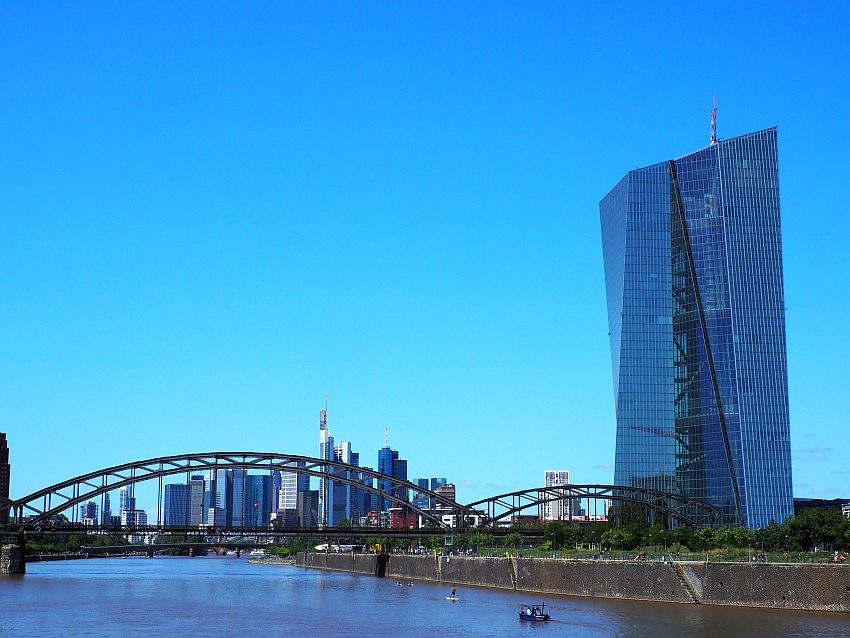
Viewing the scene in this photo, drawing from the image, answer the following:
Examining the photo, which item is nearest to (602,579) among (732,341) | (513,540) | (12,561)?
(513,540)

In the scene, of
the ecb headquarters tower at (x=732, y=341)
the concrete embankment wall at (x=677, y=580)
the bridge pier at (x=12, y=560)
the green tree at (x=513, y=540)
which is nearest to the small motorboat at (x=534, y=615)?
the concrete embankment wall at (x=677, y=580)

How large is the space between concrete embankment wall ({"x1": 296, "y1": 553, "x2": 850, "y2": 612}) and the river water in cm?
146

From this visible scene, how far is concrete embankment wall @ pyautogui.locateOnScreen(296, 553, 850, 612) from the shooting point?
81000 millimetres

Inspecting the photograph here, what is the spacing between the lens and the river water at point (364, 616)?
7606 centimetres

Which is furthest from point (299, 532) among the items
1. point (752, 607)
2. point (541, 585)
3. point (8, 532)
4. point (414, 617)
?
point (752, 607)

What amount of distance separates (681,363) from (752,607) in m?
116

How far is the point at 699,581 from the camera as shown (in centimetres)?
9125

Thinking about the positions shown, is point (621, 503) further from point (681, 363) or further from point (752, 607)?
point (752, 607)

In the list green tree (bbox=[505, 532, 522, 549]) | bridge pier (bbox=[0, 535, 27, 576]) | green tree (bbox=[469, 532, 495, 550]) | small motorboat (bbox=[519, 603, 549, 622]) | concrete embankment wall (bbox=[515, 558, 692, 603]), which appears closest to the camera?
small motorboat (bbox=[519, 603, 549, 622])

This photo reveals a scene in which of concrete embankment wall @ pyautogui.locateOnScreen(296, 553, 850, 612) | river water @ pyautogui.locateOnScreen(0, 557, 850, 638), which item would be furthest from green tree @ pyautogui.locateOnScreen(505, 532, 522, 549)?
river water @ pyautogui.locateOnScreen(0, 557, 850, 638)

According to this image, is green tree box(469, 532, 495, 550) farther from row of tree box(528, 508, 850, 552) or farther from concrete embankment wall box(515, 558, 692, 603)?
concrete embankment wall box(515, 558, 692, 603)

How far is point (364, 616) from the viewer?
9156 centimetres

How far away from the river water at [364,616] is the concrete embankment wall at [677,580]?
57.5 inches

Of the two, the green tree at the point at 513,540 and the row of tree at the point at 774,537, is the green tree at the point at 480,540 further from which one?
the row of tree at the point at 774,537
